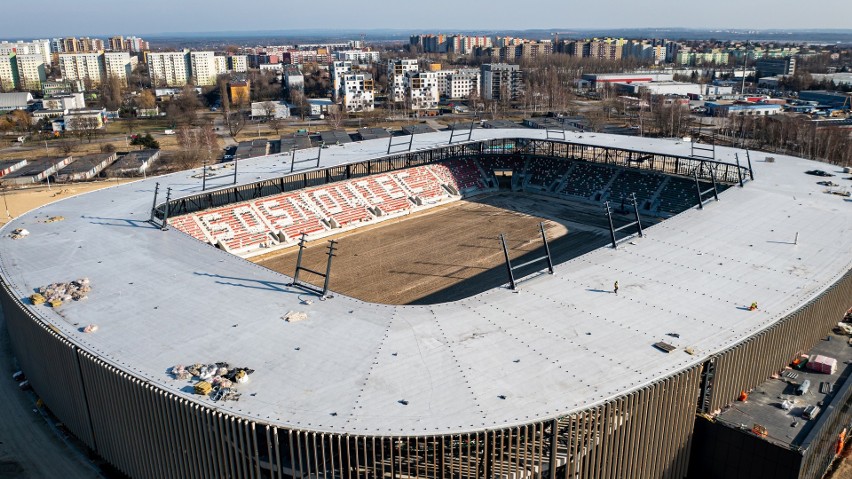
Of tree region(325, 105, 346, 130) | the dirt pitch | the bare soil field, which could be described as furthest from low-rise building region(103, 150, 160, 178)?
the dirt pitch

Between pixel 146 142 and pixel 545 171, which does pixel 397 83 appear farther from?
pixel 545 171

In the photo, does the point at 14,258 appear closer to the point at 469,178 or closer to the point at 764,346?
the point at 764,346

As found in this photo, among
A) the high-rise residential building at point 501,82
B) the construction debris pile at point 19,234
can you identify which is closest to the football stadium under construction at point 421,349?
the construction debris pile at point 19,234

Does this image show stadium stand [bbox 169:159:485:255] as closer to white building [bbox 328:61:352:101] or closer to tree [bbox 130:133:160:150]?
tree [bbox 130:133:160:150]

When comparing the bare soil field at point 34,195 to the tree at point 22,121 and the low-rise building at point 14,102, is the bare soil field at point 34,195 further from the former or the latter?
the low-rise building at point 14,102

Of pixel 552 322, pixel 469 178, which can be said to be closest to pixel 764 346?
pixel 552 322
